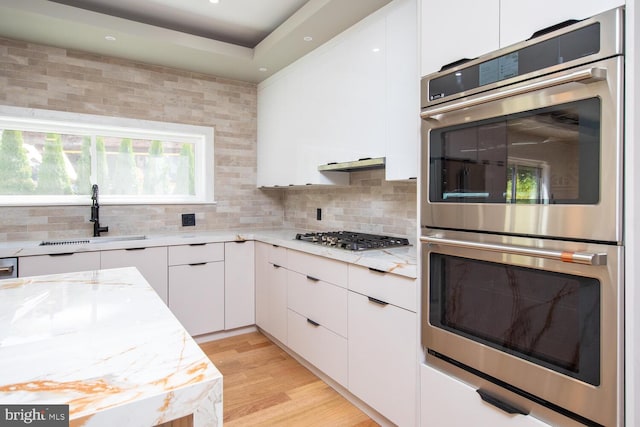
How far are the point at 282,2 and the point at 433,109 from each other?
5.48ft

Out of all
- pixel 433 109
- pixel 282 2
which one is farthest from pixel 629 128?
pixel 282 2

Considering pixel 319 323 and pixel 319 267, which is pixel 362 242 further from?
pixel 319 323

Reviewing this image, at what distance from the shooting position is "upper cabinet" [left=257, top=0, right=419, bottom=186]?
213cm

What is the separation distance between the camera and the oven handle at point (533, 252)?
1.08 m

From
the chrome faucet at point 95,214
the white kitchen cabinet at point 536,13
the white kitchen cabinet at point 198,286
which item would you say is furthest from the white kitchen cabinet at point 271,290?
the white kitchen cabinet at point 536,13

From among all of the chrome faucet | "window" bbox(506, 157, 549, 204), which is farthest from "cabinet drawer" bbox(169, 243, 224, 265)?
"window" bbox(506, 157, 549, 204)

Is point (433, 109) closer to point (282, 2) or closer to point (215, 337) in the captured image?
point (282, 2)

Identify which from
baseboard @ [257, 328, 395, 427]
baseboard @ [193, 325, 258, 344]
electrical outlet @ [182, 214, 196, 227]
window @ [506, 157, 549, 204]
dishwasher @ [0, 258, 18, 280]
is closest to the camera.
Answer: window @ [506, 157, 549, 204]

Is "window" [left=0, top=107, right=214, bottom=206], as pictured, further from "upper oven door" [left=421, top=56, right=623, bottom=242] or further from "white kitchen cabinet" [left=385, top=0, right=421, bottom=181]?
"upper oven door" [left=421, top=56, right=623, bottom=242]

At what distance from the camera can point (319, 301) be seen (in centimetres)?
248

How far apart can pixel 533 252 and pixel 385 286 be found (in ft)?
2.70

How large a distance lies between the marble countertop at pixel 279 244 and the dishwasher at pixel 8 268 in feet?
0.11

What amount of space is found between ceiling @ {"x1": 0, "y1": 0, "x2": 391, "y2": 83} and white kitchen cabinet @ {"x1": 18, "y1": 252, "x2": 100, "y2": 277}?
161 cm

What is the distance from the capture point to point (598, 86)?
42.7 inches
